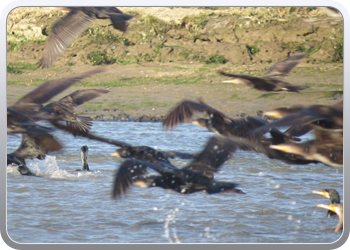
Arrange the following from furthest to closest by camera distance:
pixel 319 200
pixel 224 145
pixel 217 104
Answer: pixel 217 104 → pixel 319 200 → pixel 224 145

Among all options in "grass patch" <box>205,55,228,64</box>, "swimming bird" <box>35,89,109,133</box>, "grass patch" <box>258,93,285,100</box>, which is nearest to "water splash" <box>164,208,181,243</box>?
"swimming bird" <box>35,89,109,133</box>

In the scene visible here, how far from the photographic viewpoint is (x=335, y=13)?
11.8 feet

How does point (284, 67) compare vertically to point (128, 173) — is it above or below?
above

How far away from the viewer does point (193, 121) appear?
3572 mm

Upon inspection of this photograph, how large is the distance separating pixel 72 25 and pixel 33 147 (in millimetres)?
825

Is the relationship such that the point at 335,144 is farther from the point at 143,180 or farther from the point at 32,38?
the point at 32,38

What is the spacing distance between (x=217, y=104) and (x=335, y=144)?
443 centimetres

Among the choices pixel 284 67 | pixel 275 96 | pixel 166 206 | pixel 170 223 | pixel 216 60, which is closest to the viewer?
pixel 284 67

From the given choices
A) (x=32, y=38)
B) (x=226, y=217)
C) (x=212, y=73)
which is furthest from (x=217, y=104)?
(x=32, y=38)

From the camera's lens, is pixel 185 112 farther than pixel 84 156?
No

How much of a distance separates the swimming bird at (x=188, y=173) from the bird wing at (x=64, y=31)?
887 mm

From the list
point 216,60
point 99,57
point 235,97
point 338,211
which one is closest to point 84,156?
point 99,57

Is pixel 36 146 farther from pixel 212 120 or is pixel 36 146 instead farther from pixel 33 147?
pixel 212 120

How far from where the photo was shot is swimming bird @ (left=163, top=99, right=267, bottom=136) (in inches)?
127
